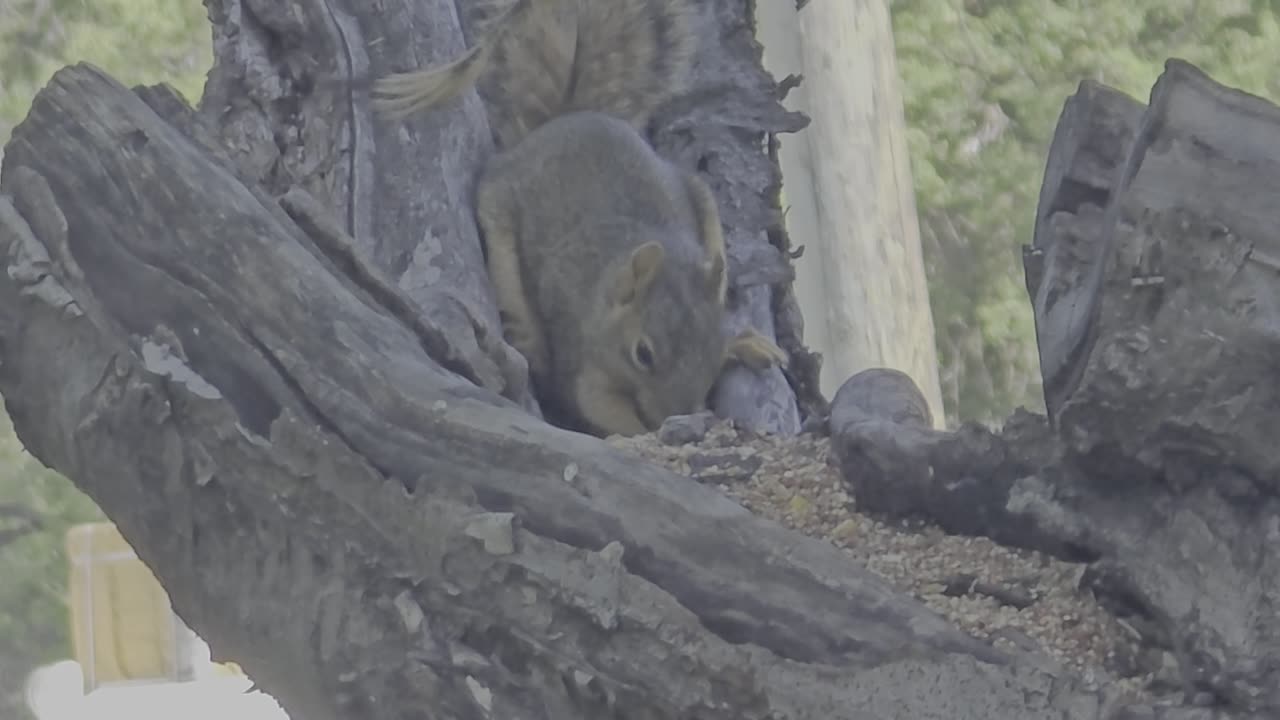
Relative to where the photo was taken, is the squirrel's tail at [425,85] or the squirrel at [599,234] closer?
the squirrel's tail at [425,85]

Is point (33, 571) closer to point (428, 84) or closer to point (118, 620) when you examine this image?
point (118, 620)

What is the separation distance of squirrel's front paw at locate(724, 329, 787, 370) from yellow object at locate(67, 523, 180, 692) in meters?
1.38

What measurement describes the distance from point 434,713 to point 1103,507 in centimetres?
30

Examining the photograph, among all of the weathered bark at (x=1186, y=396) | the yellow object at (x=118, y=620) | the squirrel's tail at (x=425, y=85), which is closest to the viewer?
the weathered bark at (x=1186, y=396)

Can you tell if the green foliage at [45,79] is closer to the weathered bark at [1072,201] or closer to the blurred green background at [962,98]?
the blurred green background at [962,98]

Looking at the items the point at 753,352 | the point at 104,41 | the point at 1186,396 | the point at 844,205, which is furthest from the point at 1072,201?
the point at 104,41

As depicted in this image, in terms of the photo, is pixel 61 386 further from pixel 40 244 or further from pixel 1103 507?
pixel 1103 507

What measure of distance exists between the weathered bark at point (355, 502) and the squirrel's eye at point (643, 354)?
880mm

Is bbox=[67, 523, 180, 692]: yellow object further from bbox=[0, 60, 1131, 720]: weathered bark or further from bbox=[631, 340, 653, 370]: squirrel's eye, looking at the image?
bbox=[0, 60, 1131, 720]: weathered bark

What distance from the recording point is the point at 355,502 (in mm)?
708

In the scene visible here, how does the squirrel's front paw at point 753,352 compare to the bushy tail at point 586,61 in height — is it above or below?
below

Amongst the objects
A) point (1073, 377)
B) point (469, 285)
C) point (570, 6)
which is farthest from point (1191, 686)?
point (570, 6)

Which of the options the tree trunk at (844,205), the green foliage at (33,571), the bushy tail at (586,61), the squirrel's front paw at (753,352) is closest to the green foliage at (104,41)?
the green foliage at (33,571)

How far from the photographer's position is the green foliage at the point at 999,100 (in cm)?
346
